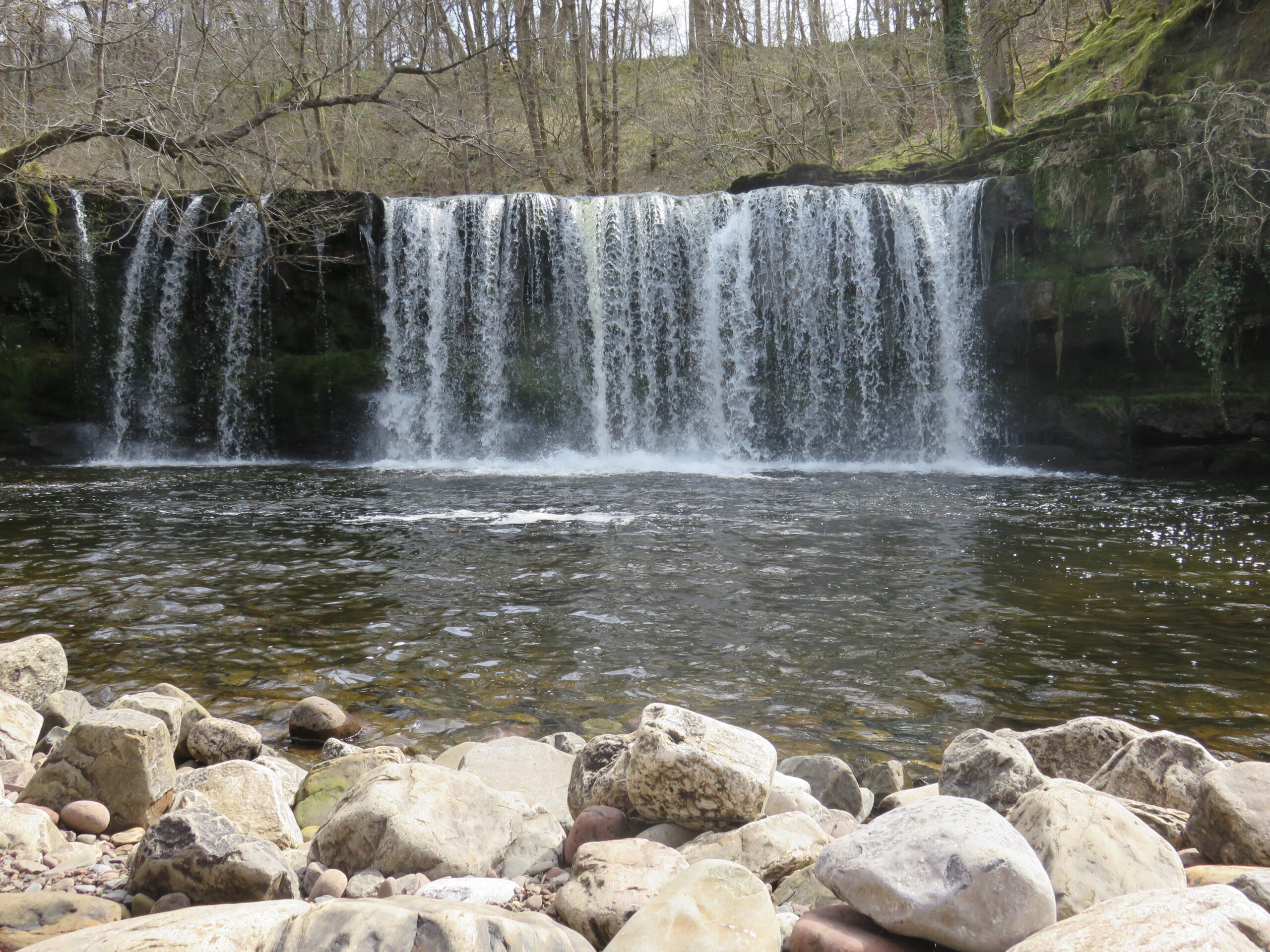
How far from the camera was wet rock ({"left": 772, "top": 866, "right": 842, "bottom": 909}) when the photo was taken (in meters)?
2.22

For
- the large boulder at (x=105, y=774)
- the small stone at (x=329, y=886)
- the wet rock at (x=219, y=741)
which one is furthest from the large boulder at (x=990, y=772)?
the wet rock at (x=219, y=741)

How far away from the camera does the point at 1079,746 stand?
3209 millimetres

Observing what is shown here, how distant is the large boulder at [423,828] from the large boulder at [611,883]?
1.10 ft

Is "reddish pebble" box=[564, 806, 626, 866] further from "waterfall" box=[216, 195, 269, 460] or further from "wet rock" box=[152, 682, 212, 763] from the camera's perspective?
"waterfall" box=[216, 195, 269, 460]

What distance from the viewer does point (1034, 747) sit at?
10.7ft

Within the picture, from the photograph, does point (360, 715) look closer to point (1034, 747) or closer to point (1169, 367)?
point (1034, 747)

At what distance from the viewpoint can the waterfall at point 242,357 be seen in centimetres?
1716

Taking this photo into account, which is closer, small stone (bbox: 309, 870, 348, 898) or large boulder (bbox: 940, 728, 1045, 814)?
small stone (bbox: 309, 870, 348, 898)

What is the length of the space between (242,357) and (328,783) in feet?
52.7

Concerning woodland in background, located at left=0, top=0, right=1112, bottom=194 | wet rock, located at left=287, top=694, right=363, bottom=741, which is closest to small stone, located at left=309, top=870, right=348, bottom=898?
wet rock, located at left=287, top=694, right=363, bottom=741

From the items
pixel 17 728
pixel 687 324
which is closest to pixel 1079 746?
pixel 17 728

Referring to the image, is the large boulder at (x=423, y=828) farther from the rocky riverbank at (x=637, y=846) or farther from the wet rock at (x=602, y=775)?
the wet rock at (x=602, y=775)

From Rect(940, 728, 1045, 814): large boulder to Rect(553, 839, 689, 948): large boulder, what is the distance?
1.00 m

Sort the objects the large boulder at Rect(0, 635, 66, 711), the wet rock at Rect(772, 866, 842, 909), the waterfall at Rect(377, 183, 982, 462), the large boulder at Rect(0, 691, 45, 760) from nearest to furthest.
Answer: the wet rock at Rect(772, 866, 842, 909) < the large boulder at Rect(0, 691, 45, 760) < the large boulder at Rect(0, 635, 66, 711) < the waterfall at Rect(377, 183, 982, 462)
